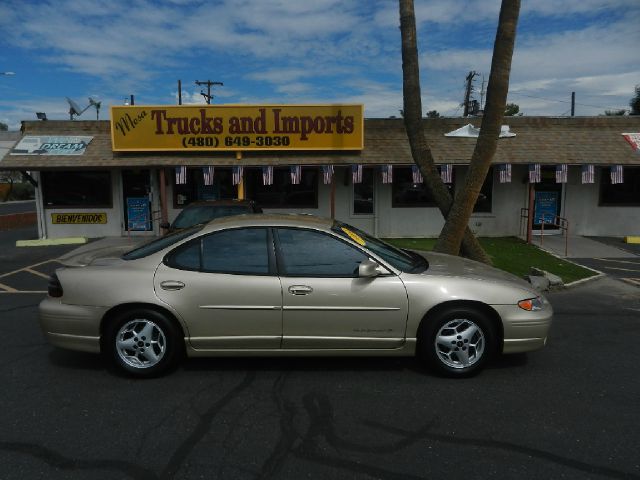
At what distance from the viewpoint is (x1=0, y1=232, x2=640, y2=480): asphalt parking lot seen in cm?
312

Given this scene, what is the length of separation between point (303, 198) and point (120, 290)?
Result: 10994 mm

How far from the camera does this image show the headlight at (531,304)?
14.5 ft

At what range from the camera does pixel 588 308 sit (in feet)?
23.5

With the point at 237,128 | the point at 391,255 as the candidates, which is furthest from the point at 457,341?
the point at 237,128

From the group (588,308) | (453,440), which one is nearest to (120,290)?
(453,440)

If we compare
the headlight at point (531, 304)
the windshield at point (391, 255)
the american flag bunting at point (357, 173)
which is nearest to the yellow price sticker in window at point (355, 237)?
the windshield at point (391, 255)

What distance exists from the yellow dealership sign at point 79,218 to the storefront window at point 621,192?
15549 millimetres

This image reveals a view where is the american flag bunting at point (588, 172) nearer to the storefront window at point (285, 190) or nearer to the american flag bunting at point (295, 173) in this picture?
the storefront window at point (285, 190)

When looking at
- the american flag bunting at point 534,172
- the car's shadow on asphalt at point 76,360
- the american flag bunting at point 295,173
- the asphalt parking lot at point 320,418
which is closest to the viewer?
the asphalt parking lot at point 320,418

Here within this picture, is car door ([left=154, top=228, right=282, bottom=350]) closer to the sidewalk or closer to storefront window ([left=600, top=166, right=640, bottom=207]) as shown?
the sidewalk

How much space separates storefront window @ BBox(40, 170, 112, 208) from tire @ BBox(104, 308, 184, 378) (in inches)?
462

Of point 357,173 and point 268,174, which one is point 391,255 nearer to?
point 357,173

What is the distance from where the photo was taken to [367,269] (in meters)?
4.21

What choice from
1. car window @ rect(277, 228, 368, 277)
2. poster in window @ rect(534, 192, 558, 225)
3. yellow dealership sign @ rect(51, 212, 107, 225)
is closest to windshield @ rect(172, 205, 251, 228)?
car window @ rect(277, 228, 368, 277)
